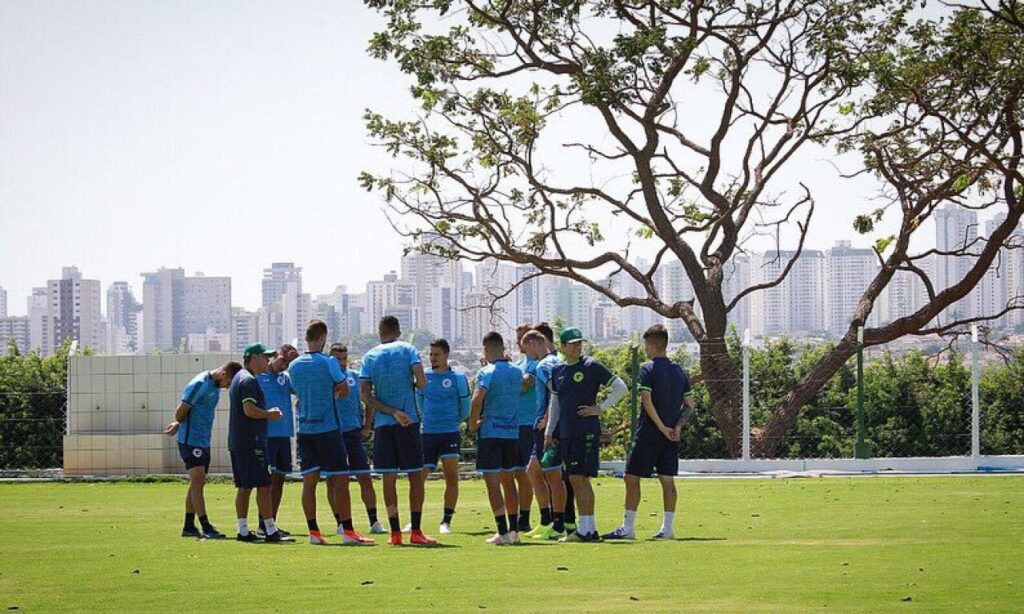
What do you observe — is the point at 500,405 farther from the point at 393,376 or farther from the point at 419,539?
the point at 419,539

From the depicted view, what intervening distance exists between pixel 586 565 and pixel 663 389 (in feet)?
9.42

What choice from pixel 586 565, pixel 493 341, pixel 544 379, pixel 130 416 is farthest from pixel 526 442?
pixel 130 416

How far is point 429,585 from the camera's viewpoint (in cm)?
930

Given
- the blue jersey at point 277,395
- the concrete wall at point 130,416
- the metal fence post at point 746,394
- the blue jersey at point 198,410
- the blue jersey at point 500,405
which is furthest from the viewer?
the concrete wall at point 130,416

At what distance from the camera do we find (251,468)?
42.6ft

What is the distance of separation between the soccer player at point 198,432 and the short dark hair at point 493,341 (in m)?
2.26

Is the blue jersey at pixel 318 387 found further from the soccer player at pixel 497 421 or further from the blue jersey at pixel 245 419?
the soccer player at pixel 497 421

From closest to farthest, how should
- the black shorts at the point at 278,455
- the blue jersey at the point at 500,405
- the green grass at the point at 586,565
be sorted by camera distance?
the green grass at the point at 586,565 < the blue jersey at the point at 500,405 < the black shorts at the point at 278,455

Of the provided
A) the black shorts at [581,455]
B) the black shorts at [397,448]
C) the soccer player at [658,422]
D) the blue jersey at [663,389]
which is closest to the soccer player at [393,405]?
the black shorts at [397,448]

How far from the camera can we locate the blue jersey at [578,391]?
12547mm

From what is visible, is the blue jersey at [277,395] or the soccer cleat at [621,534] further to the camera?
the blue jersey at [277,395]

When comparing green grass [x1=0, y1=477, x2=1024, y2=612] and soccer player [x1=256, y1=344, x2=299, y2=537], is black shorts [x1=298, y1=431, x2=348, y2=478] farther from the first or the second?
soccer player [x1=256, y1=344, x2=299, y2=537]

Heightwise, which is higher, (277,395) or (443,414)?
(277,395)

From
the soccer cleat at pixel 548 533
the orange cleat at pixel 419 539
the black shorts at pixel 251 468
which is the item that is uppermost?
the black shorts at pixel 251 468
